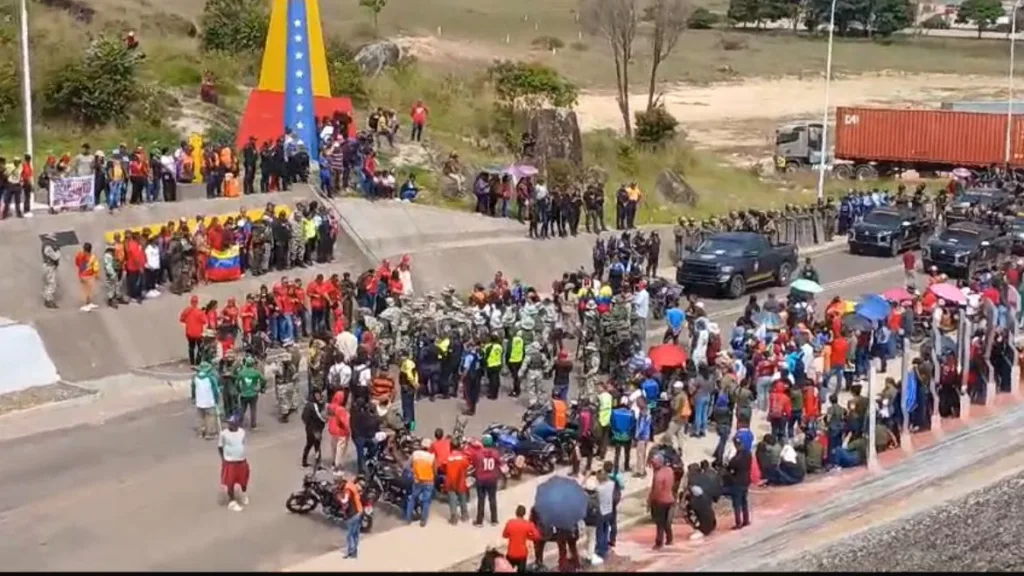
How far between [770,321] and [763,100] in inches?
2481

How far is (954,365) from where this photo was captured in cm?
2538

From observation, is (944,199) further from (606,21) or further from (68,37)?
(606,21)

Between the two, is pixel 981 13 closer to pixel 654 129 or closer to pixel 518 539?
pixel 654 129

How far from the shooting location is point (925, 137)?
61062 millimetres

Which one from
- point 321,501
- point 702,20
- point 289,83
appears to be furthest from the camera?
point 702,20

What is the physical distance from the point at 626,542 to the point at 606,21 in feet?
212

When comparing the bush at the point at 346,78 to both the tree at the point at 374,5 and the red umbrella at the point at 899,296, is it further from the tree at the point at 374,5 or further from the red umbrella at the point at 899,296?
the tree at the point at 374,5

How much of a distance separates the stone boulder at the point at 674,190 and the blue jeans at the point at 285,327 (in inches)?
794

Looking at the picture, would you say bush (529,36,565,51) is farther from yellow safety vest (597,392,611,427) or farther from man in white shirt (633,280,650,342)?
yellow safety vest (597,392,611,427)

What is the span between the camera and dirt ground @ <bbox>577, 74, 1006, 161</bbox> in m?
71.6

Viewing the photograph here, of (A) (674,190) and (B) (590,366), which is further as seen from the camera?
(A) (674,190)

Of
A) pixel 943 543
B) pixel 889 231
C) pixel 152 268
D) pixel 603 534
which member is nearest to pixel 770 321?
pixel 943 543

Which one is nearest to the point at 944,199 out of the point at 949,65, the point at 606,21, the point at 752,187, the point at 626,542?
the point at 752,187

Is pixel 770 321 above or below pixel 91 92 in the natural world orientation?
below
